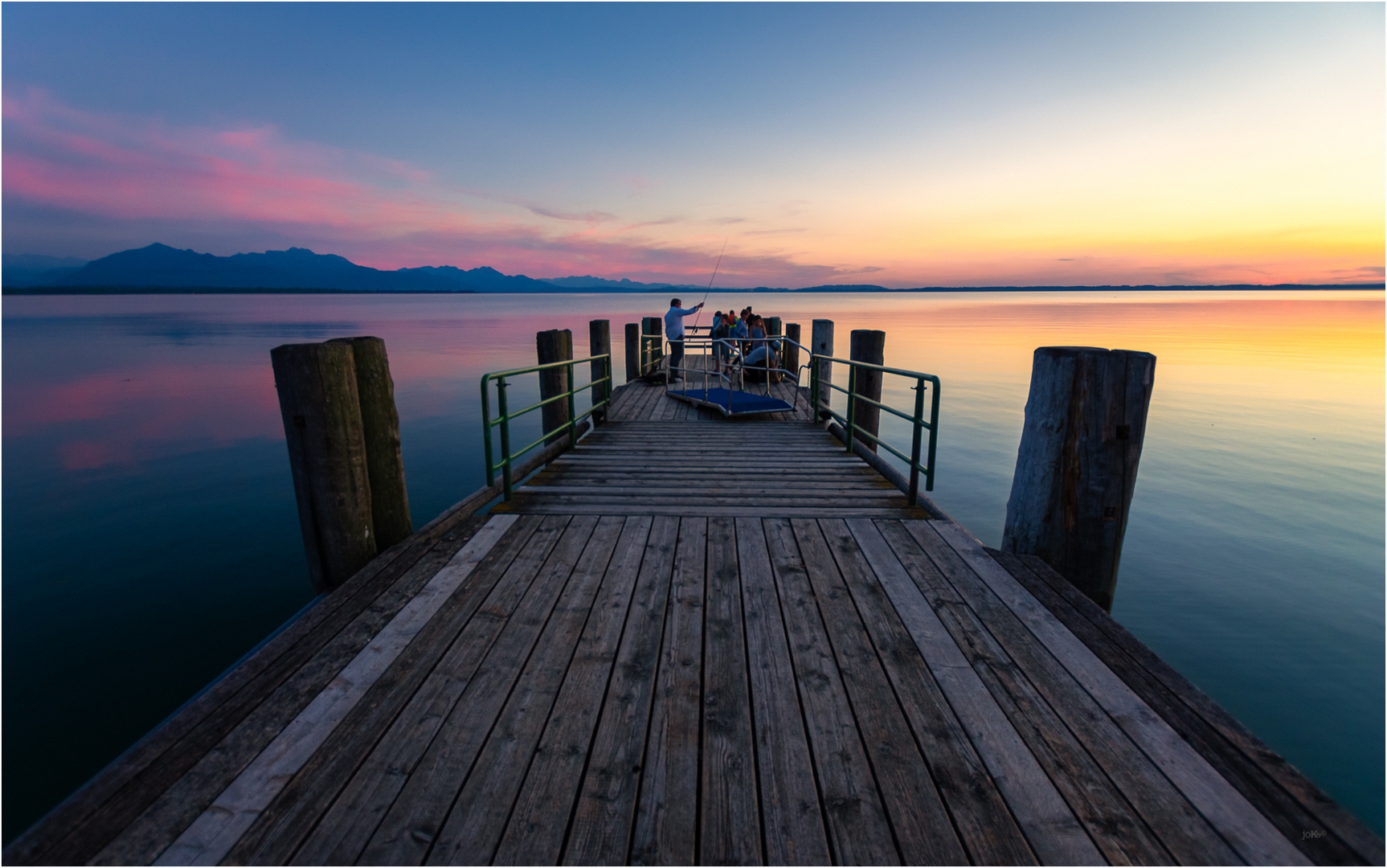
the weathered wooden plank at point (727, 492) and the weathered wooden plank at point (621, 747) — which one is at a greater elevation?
the weathered wooden plank at point (621, 747)

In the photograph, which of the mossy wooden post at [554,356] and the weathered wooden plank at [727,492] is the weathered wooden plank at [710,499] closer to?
the weathered wooden plank at [727,492]

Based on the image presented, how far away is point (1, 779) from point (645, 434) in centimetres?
623

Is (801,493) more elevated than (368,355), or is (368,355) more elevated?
(368,355)

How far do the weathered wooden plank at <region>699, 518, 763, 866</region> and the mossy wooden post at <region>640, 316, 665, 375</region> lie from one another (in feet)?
38.2

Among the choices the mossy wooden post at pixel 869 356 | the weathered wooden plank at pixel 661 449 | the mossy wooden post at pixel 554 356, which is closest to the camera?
the weathered wooden plank at pixel 661 449

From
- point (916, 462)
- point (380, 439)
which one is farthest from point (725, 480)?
point (380, 439)

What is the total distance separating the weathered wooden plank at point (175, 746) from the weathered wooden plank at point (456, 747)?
83 cm

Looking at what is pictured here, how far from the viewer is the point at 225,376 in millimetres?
22891

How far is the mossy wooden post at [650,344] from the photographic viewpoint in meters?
14.9

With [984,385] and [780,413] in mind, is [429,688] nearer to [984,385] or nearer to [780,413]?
[780,413]

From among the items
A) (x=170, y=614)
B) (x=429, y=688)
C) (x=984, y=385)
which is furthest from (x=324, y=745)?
(x=984, y=385)

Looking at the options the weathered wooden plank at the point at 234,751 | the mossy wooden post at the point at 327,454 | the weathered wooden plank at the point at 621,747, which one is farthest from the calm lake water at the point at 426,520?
the weathered wooden plank at the point at 621,747

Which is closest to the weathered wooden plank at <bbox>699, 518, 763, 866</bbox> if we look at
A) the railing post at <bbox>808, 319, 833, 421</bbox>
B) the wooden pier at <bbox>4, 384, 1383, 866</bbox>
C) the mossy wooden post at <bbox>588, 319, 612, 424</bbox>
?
the wooden pier at <bbox>4, 384, 1383, 866</bbox>

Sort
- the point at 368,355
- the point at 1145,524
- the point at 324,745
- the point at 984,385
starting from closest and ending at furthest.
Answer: the point at 324,745, the point at 368,355, the point at 1145,524, the point at 984,385
